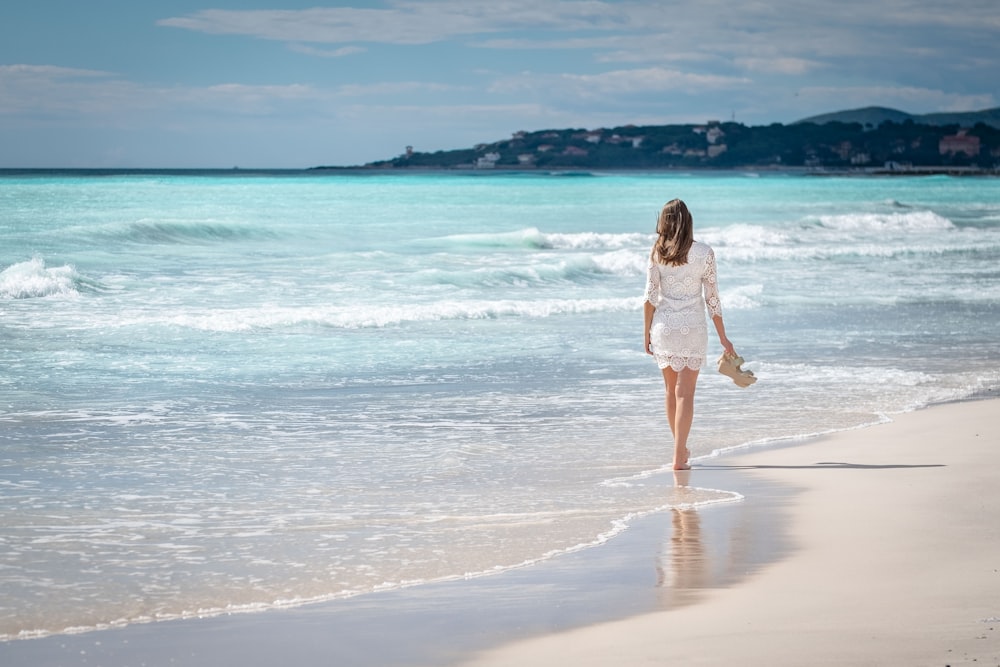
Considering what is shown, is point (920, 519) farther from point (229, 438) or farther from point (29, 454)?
point (29, 454)

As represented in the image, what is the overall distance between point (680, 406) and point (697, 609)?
2780 millimetres

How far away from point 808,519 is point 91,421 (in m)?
5.33

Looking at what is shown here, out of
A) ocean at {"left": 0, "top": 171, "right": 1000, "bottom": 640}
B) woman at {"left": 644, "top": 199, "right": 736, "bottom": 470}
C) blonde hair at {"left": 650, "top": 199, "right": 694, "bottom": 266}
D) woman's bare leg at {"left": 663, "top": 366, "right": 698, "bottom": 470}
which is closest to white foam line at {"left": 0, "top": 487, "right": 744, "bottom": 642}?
ocean at {"left": 0, "top": 171, "right": 1000, "bottom": 640}

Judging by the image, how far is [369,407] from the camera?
9.26 meters

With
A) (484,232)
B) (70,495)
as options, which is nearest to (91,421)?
(70,495)

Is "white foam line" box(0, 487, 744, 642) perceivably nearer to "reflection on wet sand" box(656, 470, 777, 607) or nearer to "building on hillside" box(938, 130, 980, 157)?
"reflection on wet sand" box(656, 470, 777, 607)

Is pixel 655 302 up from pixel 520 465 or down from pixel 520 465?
up

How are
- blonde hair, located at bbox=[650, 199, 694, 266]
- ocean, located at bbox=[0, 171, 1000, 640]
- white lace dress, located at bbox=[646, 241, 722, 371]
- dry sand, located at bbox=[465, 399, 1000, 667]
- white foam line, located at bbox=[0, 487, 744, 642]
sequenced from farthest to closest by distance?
white lace dress, located at bbox=[646, 241, 722, 371]
blonde hair, located at bbox=[650, 199, 694, 266]
ocean, located at bbox=[0, 171, 1000, 640]
white foam line, located at bbox=[0, 487, 744, 642]
dry sand, located at bbox=[465, 399, 1000, 667]

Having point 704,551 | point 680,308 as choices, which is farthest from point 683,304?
point 704,551

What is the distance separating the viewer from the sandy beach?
3.97 meters

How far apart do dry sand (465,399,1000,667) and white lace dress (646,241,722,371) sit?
2.40ft

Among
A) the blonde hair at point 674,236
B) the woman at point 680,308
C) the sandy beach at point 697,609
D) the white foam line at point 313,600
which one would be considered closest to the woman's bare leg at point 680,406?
the woman at point 680,308

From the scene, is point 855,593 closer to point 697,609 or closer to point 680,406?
point 697,609

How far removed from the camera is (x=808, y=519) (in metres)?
5.84
